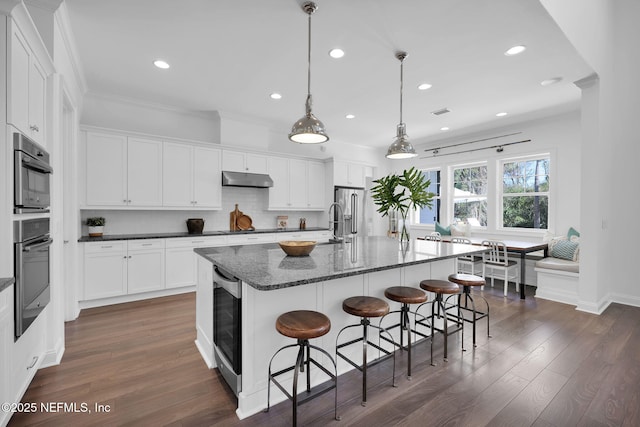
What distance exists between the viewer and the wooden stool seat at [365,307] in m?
1.94

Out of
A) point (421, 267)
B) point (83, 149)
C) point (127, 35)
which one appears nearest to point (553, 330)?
point (421, 267)

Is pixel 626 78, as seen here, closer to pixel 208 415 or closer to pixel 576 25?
pixel 576 25

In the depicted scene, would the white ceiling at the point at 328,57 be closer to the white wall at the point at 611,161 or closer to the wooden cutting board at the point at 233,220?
the white wall at the point at 611,161

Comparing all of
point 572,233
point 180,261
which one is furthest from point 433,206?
point 180,261

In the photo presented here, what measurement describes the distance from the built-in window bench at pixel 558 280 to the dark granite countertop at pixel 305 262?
2133 mm

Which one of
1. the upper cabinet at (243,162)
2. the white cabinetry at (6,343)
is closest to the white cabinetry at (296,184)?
the upper cabinet at (243,162)

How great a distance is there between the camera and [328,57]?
3.08 m

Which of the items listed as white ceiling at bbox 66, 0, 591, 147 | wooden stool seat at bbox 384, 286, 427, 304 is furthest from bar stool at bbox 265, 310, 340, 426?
white ceiling at bbox 66, 0, 591, 147

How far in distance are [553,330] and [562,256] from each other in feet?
6.27

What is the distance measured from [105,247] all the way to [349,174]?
4.55m

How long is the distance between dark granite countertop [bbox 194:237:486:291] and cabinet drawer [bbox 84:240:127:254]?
6.68 ft

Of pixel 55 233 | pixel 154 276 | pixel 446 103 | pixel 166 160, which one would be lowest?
pixel 154 276

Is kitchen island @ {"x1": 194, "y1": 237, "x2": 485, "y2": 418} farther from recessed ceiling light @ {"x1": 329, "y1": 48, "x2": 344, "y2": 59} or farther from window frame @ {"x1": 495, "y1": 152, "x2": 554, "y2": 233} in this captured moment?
window frame @ {"x1": 495, "y1": 152, "x2": 554, "y2": 233}

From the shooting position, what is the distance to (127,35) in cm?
273
